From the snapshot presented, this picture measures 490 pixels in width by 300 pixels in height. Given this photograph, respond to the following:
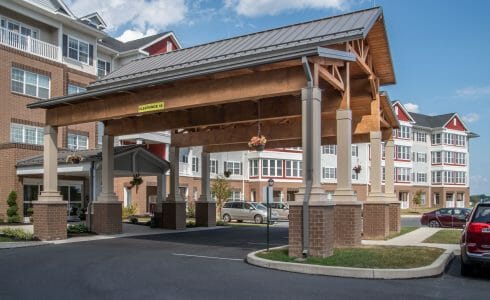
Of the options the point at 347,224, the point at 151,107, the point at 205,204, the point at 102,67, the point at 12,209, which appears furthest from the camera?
the point at 102,67

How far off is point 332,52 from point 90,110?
Answer: 9.48 m

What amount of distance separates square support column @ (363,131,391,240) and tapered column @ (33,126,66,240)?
1109 centimetres

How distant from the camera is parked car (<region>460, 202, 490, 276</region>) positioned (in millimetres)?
→ 10898

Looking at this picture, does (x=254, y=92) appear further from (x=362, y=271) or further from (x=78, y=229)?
(x=78, y=229)

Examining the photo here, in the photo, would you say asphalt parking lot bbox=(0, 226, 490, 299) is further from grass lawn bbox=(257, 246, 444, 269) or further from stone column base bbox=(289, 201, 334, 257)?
stone column base bbox=(289, 201, 334, 257)

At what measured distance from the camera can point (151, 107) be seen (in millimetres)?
16875

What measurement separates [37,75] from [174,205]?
12.7 meters

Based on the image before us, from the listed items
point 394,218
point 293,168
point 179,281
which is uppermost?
point 293,168

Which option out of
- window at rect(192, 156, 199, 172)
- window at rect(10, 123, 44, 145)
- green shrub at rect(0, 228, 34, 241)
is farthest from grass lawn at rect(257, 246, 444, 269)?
window at rect(192, 156, 199, 172)

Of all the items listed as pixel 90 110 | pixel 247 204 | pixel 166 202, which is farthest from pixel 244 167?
pixel 90 110

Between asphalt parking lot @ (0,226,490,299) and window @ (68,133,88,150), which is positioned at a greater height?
window @ (68,133,88,150)

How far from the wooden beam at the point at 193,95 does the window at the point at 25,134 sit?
11.1m

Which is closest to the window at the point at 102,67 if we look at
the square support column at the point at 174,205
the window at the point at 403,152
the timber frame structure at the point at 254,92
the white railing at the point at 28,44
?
the white railing at the point at 28,44

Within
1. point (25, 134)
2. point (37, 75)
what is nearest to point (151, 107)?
point (25, 134)
